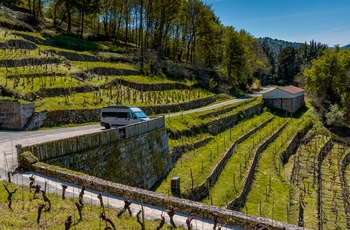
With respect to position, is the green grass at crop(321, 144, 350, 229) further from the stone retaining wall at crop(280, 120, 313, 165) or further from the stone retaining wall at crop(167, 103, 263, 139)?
the stone retaining wall at crop(167, 103, 263, 139)

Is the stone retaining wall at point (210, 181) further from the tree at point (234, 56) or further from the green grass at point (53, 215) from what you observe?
the tree at point (234, 56)

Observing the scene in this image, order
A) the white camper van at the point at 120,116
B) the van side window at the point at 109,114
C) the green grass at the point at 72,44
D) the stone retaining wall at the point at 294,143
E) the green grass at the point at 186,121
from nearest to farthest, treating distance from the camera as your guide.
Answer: the white camper van at the point at 120,116 → the van side window at the point at 109,114 → the green grass at the point at 186,121 → the stone retaining wall at the point at 294,143 → the green grass at the point at 72,44

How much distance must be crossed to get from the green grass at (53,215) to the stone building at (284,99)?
4448 centimetres

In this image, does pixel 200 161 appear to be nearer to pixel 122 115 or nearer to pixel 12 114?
pixel 122 115

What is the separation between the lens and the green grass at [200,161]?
64.0ft

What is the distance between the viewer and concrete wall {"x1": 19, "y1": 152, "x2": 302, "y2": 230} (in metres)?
9.34

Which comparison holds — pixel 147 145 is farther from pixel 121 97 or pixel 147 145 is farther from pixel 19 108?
pixel 121 97

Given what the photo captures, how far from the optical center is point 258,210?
64.1 feet

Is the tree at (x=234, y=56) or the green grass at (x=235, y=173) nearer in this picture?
the green grass at (x=235, y=173)

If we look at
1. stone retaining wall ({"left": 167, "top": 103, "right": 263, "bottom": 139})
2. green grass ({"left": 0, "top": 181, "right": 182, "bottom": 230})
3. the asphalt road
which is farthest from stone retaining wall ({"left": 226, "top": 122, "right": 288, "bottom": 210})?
green grass ({"left": 0, "top": 181, "right": 182, "bottom": 230})

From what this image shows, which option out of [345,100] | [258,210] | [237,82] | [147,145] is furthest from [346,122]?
[147,145]

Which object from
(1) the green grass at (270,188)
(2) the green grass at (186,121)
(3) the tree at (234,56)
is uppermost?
(3) the tree at (234,56)

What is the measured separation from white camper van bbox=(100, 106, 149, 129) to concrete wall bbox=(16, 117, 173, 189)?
5.07 ft

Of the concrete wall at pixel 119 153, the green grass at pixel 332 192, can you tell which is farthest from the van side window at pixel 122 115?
the green grass at pixel 332 192
